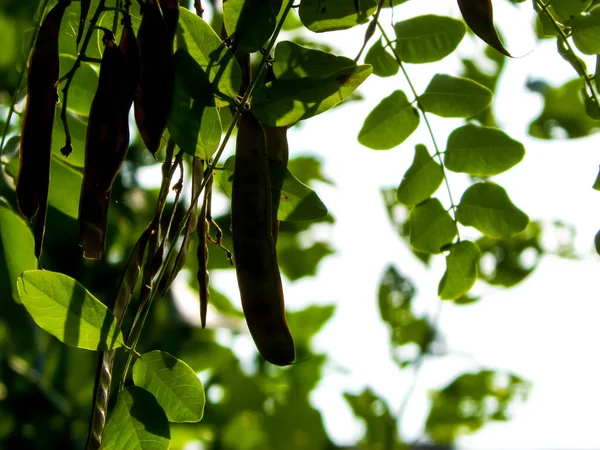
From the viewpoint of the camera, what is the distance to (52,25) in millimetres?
730

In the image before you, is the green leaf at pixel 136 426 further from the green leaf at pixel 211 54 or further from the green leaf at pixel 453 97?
the green leaf at pixel 453 97

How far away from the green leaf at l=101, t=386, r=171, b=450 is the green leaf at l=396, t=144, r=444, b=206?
1.43 ft

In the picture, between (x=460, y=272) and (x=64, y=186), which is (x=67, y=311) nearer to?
(x=64, y=186)

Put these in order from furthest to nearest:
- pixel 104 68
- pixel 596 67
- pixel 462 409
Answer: pixel 462 409, pixel 596 67, pixel 104 68

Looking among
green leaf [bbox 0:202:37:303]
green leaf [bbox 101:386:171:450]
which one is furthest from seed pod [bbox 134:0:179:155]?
green leaf [bbox 0:202:37:303]

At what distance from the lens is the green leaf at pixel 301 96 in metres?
0.73

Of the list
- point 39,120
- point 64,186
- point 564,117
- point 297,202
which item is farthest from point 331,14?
point 564,117

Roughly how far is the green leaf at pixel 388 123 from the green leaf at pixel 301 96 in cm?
28

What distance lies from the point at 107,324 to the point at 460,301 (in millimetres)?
1220

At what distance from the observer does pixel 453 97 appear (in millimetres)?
1044

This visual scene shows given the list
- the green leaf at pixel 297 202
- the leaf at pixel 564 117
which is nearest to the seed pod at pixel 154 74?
the green leaf at pixel 297 202

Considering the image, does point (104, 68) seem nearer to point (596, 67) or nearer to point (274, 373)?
point (596, 67)

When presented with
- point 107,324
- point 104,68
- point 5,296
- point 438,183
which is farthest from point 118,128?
point 5,296

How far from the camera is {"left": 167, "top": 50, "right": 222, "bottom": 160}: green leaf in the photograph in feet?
2.39
